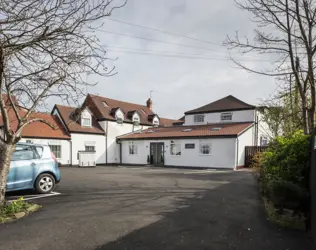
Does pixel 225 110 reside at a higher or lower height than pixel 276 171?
higher

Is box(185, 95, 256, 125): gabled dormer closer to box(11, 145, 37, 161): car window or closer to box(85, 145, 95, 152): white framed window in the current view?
box(85, 145, 95, 152): white framed window

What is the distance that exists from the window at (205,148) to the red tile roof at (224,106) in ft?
20.0

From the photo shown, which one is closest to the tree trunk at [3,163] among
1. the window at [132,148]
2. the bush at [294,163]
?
the bush at [294,163]

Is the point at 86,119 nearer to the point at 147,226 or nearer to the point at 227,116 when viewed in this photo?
the point at 227,116

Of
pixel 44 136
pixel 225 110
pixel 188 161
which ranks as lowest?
pixel 188 161

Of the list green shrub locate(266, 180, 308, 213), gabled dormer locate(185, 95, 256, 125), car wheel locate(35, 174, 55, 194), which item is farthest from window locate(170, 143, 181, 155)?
green shrub locate(266, 180, 308, 213)

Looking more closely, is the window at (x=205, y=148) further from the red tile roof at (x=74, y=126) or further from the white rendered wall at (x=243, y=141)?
the red tile roof at (x=74, y=126)

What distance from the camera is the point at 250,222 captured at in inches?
229

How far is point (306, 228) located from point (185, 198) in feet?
12.5

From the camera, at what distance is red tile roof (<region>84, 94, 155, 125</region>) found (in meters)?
31.4

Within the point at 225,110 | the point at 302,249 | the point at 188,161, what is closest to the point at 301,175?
the point at 302,249

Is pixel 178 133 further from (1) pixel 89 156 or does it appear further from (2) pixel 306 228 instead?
(2) pixel 306 228

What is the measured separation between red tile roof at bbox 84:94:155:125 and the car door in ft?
64.5

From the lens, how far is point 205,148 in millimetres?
25062
